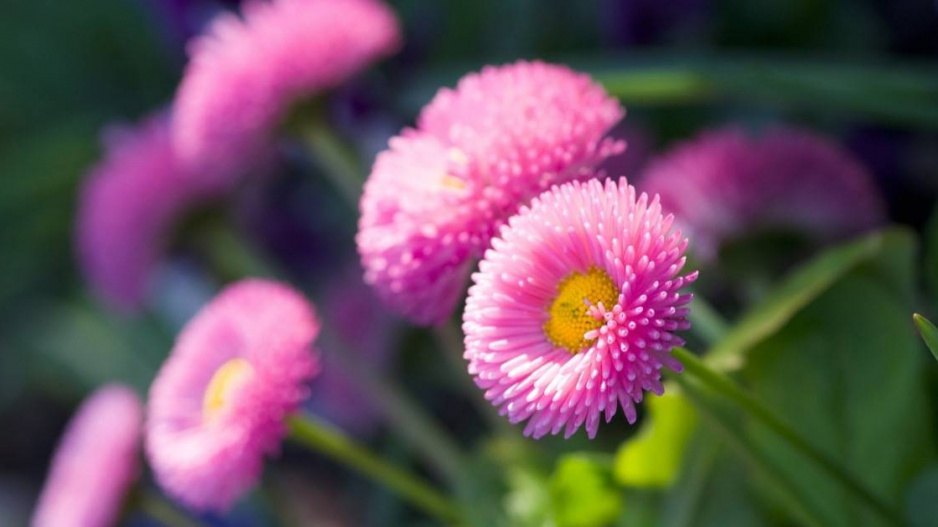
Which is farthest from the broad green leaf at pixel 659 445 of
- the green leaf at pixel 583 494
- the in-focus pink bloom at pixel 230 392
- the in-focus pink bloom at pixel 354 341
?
the in-focus pink bloom at pixel 354 341

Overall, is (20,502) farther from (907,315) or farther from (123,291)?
(907,315)

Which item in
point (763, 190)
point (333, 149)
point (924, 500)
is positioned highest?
point (333, 149)

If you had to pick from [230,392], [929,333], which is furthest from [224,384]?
[929,333]

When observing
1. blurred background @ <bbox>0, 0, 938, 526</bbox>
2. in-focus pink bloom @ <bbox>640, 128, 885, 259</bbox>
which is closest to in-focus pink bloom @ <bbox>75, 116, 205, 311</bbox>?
blurred background @ <bbox>0, 0, 938, 526</bbox>

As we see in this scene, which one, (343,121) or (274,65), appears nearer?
(274,65)

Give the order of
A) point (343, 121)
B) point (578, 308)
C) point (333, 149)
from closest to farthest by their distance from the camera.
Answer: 1. point (578, 308)
2. point (333, 149)
3. point (343, 121)

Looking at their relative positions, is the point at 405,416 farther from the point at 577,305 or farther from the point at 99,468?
the point at 577,305
